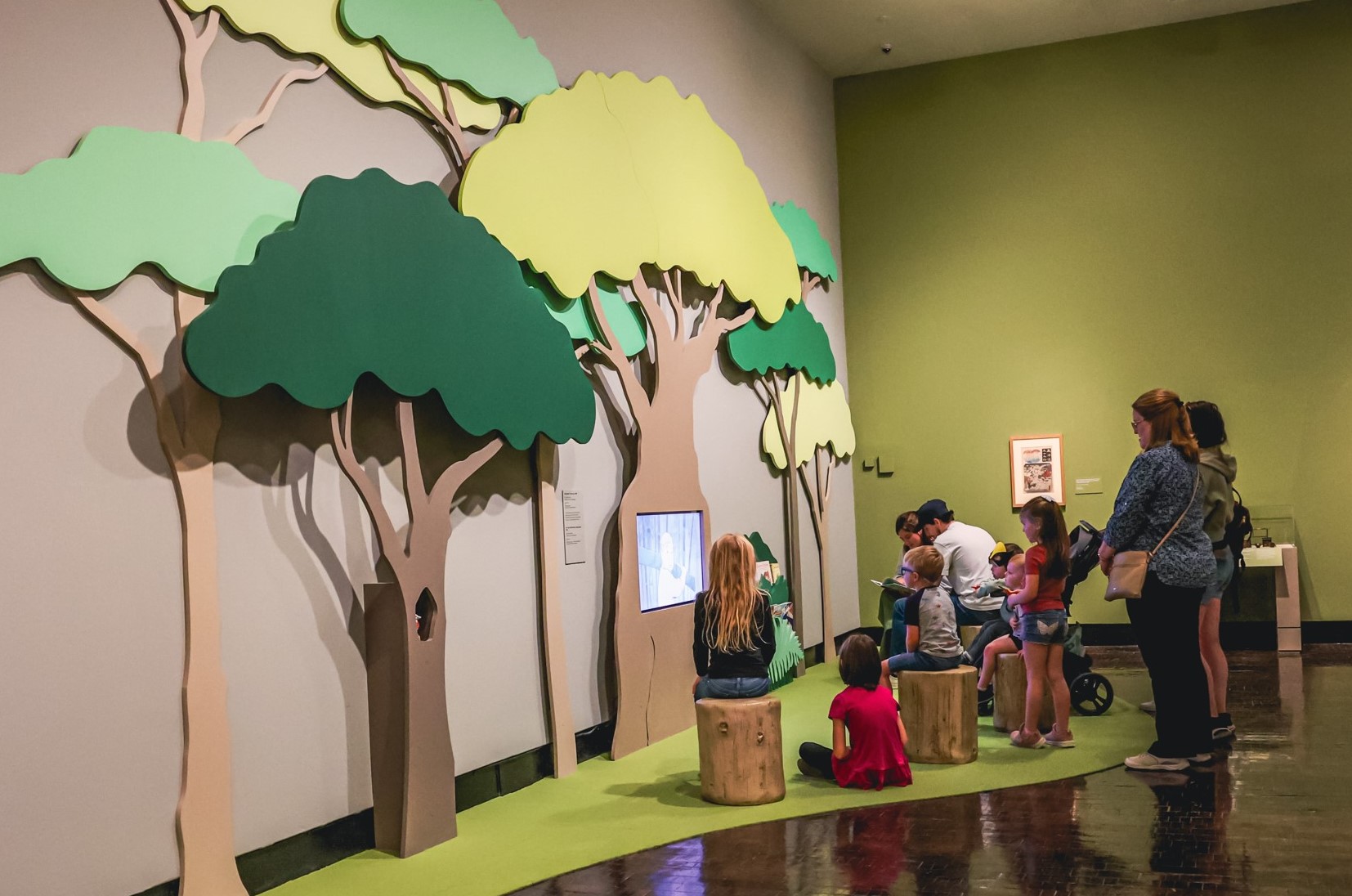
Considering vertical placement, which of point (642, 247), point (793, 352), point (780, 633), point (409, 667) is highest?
point (642, 247)

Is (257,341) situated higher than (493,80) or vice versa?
(493,80)

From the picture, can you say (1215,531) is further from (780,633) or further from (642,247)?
(642,247)

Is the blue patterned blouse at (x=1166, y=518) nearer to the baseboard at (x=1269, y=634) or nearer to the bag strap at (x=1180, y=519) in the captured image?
the bag strap at (x=1180, y=519)

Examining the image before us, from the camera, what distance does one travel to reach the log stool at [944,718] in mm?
5781

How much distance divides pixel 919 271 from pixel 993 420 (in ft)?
4.80

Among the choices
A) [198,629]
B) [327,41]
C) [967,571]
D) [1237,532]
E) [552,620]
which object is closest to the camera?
[198,629]

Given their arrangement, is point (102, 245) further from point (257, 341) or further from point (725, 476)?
point (725, 476)

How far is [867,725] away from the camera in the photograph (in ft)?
17.3

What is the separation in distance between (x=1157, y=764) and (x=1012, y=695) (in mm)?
1150

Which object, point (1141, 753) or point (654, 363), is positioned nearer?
point (1141, 753)

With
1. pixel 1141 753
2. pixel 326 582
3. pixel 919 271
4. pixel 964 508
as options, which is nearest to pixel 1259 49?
pixel 919 271

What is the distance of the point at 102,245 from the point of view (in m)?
3.78

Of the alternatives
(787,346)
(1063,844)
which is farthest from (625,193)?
(1063,844)

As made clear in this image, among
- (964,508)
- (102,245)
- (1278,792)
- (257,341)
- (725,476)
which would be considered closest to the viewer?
(102,245)
